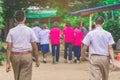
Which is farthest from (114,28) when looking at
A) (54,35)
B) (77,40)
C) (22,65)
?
(22,65)

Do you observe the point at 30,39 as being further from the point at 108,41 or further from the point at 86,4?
the point at 86,4

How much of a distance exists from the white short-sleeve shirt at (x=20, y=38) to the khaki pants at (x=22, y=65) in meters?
0.15

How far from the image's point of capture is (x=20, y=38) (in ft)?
35.8

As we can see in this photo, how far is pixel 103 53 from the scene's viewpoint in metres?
11.1

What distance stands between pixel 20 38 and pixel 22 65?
581mm

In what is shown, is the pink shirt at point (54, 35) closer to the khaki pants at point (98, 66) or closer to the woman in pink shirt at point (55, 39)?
the woman in pink shirt at point (55, 39)

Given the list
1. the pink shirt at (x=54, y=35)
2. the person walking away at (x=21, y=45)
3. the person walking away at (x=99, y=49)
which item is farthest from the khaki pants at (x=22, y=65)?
the pink shirt at (x=54, y=35)

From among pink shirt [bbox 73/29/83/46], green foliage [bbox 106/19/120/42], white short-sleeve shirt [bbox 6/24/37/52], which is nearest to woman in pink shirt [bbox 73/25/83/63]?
pink shirt [bbox 73/29/83/46]

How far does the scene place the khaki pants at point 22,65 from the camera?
10856 mm

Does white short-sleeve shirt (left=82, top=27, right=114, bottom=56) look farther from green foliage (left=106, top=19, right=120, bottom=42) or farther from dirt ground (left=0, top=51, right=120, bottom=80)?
green foliage (left=106, top=19, right=120, bottom=42)

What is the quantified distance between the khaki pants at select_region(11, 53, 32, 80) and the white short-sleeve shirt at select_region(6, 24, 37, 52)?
0.15 meters

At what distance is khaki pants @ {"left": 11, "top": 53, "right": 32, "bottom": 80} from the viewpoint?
1086 cm

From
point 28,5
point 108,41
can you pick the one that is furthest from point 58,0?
point 108,41

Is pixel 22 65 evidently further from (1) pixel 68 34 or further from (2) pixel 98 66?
(1) pixel 68 34
